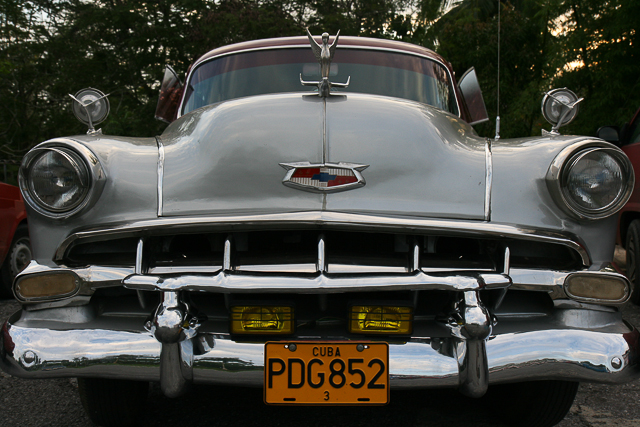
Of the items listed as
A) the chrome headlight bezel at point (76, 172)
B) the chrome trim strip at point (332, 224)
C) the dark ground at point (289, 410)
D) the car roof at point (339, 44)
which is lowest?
the dark ground at point (289, 410)

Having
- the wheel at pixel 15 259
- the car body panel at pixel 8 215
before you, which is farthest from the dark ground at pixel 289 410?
the wheel at pixel 15 259

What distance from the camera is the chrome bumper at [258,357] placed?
1.65m

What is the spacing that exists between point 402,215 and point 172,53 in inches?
515

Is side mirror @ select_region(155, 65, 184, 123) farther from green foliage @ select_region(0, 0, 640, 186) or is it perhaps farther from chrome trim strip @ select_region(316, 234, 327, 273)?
green foliage @ select_region(0, 0, 640, 186)

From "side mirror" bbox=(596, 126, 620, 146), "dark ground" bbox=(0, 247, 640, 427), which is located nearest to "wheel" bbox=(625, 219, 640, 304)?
"side mirror" bbox=(596, 126, 620, 146)

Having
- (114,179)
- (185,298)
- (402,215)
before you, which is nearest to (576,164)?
(402,215)

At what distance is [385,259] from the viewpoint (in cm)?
179

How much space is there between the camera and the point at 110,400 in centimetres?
206

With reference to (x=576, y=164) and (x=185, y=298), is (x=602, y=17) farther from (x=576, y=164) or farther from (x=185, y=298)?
(x=185, y=298)

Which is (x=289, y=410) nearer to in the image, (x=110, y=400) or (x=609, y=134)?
(x=110, y=400)

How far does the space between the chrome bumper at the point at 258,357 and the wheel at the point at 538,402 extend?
34cm

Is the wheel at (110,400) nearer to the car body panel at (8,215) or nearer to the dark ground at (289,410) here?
the dark ground at (289,410)

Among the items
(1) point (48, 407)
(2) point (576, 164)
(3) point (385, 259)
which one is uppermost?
(2) point (576, 164)

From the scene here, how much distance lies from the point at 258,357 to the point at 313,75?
1.79 m
